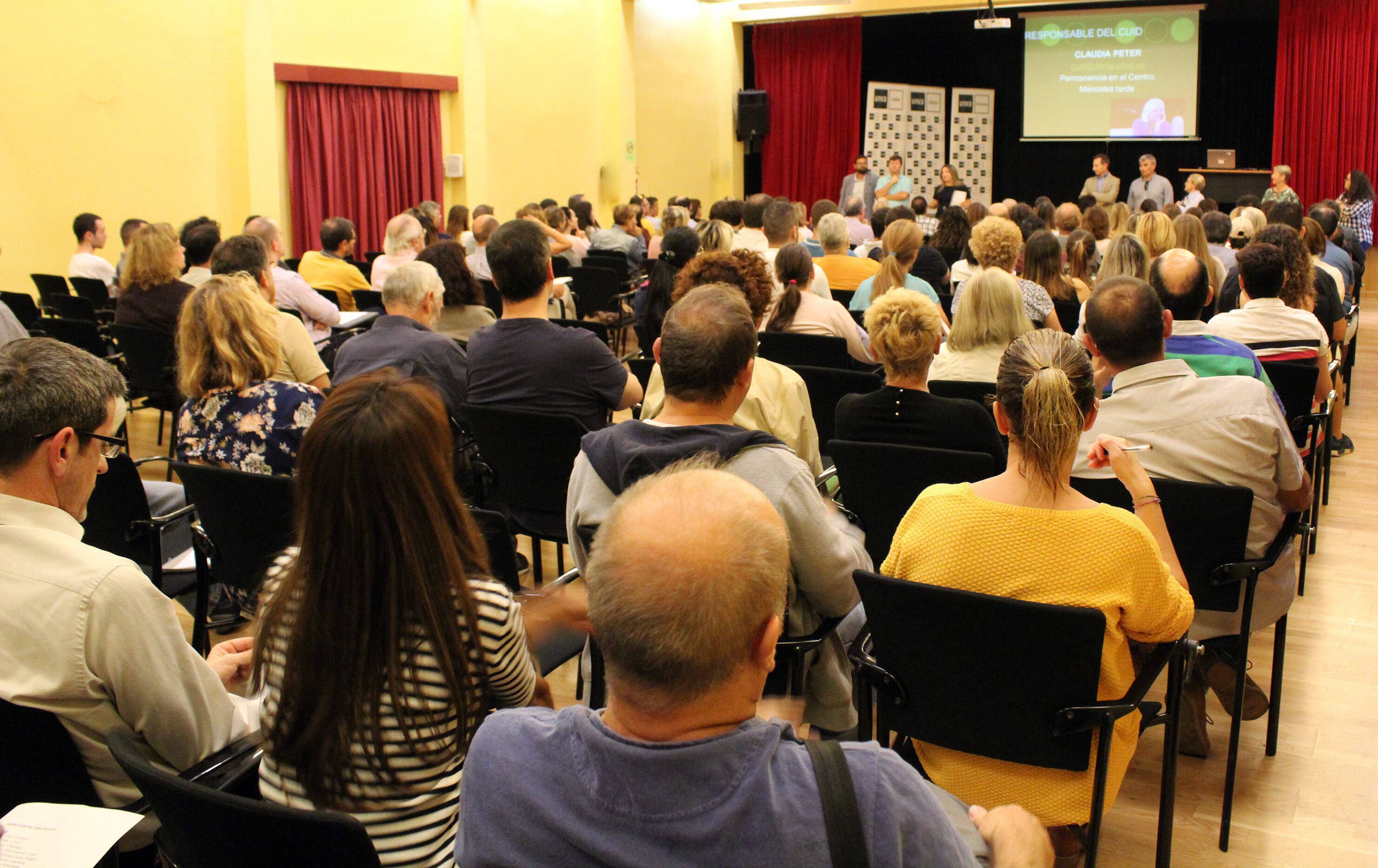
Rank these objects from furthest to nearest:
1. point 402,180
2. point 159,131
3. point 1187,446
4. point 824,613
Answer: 1. point 402,180
2. point 159,131
3. point 1187,446
4. point 824,613

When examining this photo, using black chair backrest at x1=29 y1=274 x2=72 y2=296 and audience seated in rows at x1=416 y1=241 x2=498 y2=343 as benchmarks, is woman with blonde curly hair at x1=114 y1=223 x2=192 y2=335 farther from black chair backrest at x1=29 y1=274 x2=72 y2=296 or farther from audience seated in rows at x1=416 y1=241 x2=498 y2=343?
black chair backrest at x1=29 y1=274 x2=72 y2=296

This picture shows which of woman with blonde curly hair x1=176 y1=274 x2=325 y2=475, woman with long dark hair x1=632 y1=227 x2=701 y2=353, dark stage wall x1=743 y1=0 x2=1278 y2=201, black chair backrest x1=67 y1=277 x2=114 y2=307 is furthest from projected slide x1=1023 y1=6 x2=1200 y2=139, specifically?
woman with blonde curly hair x1=176 y1=274 x2=325 y2=475

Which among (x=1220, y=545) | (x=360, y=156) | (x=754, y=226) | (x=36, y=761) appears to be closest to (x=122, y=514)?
(x=36, y=761)

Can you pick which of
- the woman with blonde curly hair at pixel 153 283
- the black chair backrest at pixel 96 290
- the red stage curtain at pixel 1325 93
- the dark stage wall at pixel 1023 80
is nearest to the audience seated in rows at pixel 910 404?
the woman with blonde curly hair at pixel 153 283

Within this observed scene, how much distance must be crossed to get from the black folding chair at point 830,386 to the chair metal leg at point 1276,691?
5.10 ft

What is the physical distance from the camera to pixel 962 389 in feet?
12.0

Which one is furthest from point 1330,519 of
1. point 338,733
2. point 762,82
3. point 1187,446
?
point 762,82

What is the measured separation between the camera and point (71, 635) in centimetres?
158

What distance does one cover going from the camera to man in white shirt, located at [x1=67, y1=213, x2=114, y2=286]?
7.47 meters

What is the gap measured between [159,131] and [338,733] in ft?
29.0

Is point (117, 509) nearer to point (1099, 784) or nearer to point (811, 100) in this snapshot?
point (1099, 784)

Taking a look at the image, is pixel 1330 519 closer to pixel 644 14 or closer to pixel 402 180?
pixel 402 180

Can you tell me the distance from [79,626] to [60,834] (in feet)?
0.98

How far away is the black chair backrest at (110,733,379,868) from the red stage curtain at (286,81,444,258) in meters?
9.63
